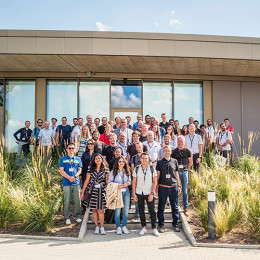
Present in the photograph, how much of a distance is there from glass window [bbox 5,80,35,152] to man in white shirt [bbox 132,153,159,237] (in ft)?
31.3

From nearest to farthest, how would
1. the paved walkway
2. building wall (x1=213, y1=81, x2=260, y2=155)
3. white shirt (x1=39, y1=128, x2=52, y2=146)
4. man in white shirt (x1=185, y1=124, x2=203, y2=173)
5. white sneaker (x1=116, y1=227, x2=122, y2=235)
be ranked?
the paved walkway, white sneaker (x1=116, y1=227, x2=122, y2=235), man in white shirt (x1=185, y1=124, x2=203, y2=173), white shirt (x1=39, y1=128, x2=52, y2=146), building wall (x1=213, y1=81, x2=260, y2=155)

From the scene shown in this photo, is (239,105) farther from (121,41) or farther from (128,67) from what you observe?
(121,41)

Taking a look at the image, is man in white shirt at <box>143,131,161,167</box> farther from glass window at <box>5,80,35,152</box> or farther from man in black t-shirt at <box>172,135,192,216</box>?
glass window at <box>5,80,35,152</box>

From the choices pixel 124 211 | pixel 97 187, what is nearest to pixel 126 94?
pixel 97 187

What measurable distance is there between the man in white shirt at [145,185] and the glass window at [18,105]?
376 inches

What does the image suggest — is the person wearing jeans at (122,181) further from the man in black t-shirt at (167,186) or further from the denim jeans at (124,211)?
the man in black t-shirt at (167,186)

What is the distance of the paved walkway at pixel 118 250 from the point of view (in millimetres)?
5449

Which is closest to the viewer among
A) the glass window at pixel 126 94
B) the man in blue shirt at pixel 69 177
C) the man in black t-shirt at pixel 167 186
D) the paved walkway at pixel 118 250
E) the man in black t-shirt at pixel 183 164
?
the paved walkway at pixel 118 250

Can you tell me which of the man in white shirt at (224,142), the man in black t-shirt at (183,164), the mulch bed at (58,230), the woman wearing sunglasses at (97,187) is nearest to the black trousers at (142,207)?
the woman wearing sunglasses at (97,187)

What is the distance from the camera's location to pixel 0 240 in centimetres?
625

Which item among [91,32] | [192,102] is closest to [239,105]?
[192,102]

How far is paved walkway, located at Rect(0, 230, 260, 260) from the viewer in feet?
17.9

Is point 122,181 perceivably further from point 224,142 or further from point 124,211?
point 224,142

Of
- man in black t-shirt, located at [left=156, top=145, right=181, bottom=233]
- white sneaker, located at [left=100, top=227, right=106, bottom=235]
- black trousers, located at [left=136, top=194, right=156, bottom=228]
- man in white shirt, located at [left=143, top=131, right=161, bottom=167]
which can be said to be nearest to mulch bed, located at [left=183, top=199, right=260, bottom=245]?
man in black t-shirt, located at [left=156, top=145, right=181, bottom=233]
